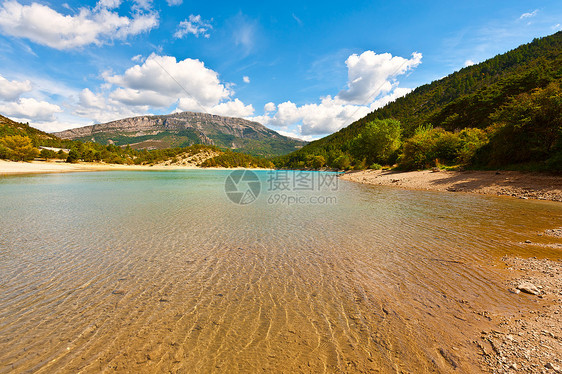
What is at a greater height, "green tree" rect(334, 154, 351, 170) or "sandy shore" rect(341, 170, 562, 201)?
"green tree" rect(334, 154, 351, 170)

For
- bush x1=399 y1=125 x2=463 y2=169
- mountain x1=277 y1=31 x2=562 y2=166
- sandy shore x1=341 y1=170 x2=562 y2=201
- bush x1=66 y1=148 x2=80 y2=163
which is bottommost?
sandy shore x1=341 y1=170 x2=562 y2=201

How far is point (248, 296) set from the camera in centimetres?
538

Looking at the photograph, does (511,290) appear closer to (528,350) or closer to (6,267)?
(528,350)

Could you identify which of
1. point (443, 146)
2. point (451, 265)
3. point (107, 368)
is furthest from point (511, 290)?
point (443, 146)

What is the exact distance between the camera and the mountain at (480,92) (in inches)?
2488

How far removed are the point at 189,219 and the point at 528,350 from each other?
13.8 metres

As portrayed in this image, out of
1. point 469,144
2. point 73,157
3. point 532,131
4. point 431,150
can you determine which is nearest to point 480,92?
point 431,150

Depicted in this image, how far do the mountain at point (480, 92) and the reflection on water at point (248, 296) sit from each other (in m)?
34.7

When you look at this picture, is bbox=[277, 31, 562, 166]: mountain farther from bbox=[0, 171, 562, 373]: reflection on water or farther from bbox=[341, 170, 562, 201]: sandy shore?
bbox=[0, 171, 562, 373]: reflection on water

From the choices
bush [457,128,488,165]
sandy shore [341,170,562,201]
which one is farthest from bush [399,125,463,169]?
sandy shore [341,170,562,201]

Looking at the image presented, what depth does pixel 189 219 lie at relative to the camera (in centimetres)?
1340

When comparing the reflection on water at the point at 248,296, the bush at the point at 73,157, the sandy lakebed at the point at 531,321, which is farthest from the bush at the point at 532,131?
the bush at the point at 73,157

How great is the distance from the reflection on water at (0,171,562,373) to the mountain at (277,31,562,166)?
34.7 meters

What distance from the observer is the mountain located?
63188 millimetres
